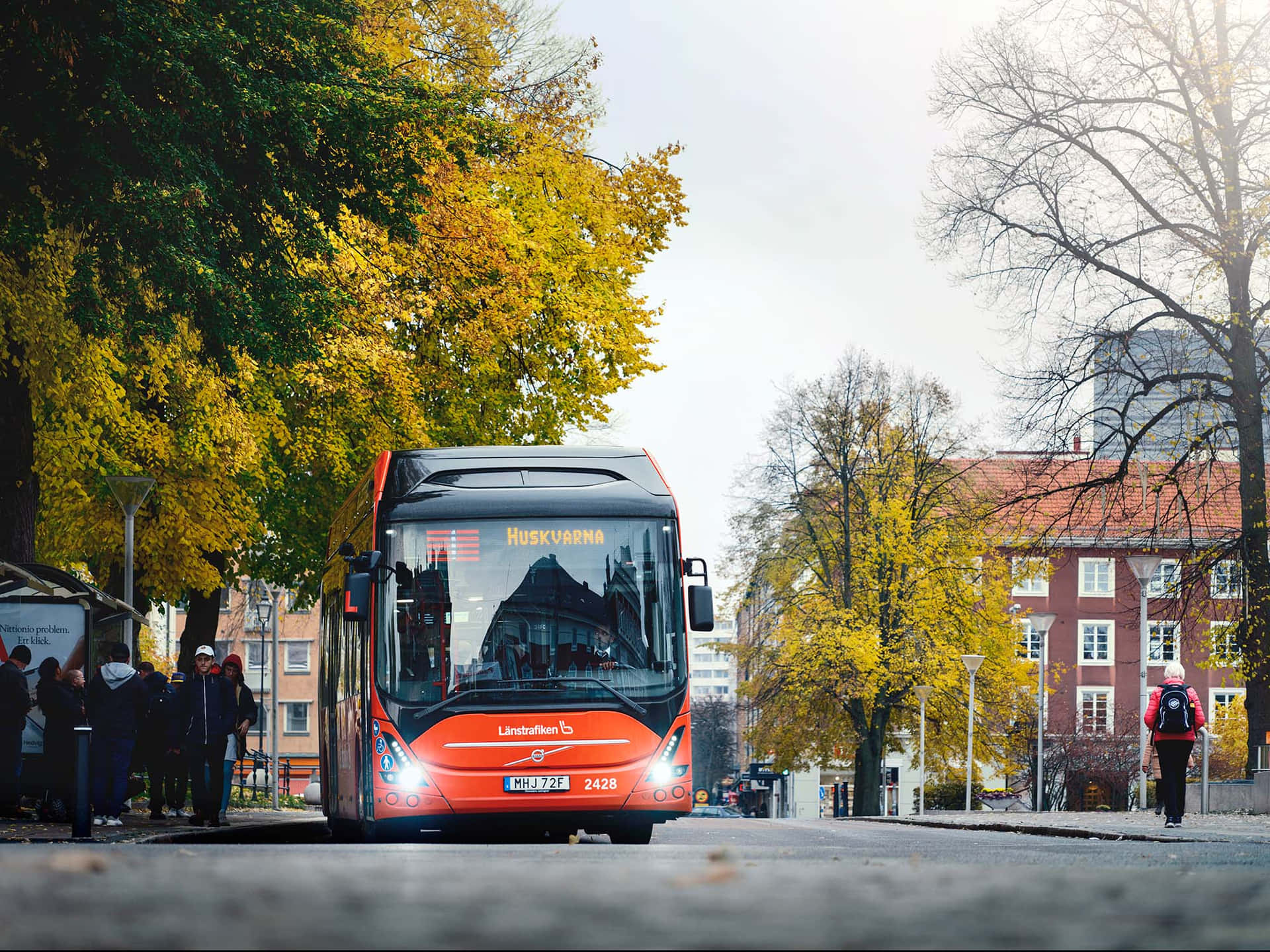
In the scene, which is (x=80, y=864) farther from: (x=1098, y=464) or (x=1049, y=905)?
(x=1098, y=464)

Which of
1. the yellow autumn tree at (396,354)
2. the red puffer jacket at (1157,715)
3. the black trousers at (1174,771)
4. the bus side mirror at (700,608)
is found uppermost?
the yellow autumn tree at (396,354)

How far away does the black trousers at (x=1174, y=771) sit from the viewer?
64.0ft

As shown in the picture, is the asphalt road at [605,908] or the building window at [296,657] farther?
the building window at [296,657]

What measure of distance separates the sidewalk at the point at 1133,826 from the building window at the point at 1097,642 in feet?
179

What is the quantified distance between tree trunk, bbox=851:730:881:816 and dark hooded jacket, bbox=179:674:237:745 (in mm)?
36213

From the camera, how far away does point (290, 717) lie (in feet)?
320

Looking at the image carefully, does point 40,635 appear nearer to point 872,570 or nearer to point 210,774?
point 210,774

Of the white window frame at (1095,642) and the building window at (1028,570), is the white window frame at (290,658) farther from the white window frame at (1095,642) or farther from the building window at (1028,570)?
the building window at (1028,570)

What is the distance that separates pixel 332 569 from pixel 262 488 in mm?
7333

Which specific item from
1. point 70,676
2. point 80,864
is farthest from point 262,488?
point 80,864

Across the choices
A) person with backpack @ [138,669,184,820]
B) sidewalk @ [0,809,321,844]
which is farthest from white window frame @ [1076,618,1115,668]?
person with backpack @ [138,669,184,820]

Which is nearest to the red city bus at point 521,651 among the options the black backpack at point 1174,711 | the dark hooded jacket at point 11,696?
the dark hooded jacket at point 11,696

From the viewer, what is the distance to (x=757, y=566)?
54438 mm

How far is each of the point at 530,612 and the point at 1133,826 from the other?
26.3ft
